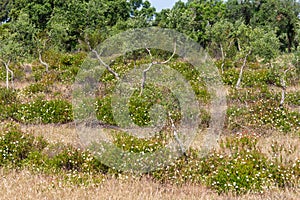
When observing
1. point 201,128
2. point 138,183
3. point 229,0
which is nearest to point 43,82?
point 201,128

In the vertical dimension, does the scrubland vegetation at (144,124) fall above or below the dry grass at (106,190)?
above

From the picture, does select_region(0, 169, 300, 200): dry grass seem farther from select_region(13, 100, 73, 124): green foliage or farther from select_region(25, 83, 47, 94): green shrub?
select_region(25, 83, 47, 94): green shrub

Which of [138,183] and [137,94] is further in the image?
[137,94]

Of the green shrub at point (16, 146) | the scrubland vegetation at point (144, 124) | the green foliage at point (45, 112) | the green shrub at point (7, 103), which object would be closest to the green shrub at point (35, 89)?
the scrubland vegetation at point (144, 124)

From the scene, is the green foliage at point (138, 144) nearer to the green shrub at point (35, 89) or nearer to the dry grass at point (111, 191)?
the dry grass at point (111, 191)

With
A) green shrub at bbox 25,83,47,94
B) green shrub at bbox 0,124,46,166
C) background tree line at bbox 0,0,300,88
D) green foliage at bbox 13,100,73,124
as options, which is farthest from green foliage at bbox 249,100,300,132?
green shrub at bbox 25,83,47,94

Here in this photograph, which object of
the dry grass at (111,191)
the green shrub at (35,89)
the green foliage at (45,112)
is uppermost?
the green shrub at (35,89)

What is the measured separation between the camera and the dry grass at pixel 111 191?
5.03m

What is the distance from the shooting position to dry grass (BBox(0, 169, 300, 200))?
5031mm

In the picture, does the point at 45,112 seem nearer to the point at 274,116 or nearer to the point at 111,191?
the point at 111,191

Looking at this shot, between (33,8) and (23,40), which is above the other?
(33,8)

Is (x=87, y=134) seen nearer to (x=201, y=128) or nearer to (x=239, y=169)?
(x=201, y=128)

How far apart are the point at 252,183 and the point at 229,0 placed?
40058 mm

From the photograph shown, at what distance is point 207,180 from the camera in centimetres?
588
